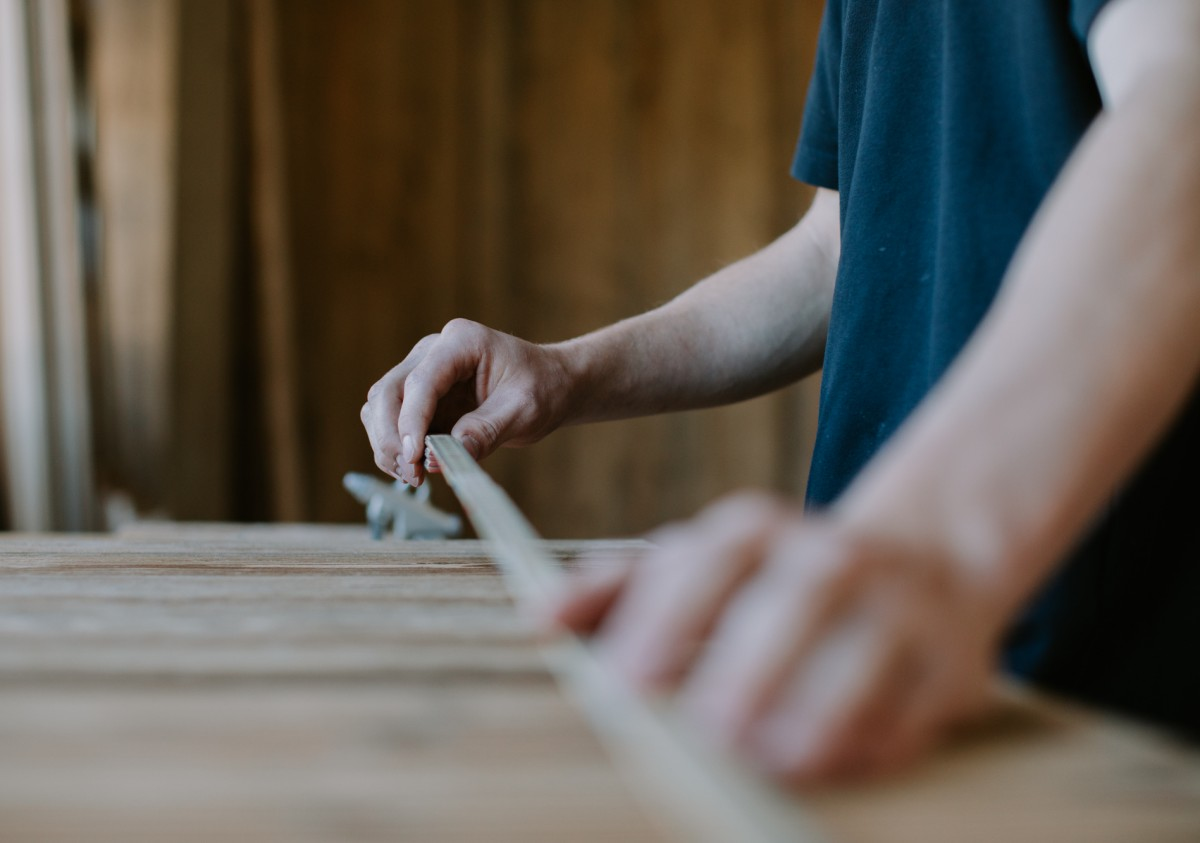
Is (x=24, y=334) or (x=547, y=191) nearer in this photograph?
(x=24, y=334)

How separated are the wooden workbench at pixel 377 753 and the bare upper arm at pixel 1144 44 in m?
0.30

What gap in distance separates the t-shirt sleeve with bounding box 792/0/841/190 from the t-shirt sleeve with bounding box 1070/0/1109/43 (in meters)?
0.47

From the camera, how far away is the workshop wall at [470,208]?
3.20 m

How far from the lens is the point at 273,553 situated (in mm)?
779

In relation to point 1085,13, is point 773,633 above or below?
below

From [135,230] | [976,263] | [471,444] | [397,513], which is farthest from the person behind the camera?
[135,230]

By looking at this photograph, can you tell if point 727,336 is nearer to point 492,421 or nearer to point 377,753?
point 492,421

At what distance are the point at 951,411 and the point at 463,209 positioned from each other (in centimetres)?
355

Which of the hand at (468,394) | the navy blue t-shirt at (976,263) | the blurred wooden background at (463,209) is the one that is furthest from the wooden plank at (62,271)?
the navy blue t-shirt at (976,263)

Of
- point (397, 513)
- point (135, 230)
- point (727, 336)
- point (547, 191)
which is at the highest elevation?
point (547, 191)

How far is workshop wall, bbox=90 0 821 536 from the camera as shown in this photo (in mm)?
3197

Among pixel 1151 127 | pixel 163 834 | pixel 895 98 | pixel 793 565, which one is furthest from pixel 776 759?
pixel 895 98

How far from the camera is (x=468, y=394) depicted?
102 centimetres

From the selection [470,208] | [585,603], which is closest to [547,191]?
[470,208]
